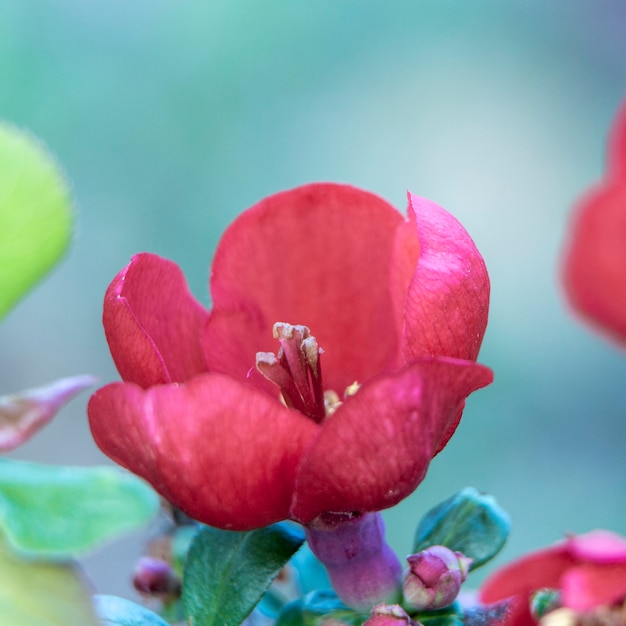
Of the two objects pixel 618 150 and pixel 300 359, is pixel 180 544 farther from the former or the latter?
pixel 618 150

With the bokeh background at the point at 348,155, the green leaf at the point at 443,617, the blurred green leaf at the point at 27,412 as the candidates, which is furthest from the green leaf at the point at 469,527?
the bokeh background at the point at 348,155

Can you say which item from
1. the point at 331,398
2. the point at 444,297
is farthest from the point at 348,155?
the point at 444,297

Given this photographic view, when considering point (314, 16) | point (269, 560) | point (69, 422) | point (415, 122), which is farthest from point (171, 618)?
point (314, 16)

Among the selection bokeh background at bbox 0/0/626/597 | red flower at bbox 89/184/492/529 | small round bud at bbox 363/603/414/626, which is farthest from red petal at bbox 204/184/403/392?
bokeh background at bbox 0/0/626/597

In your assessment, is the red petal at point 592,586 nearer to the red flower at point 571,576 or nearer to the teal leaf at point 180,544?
the red flower at point 571,576

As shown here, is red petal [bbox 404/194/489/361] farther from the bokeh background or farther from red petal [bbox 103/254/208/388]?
the bokeh background
